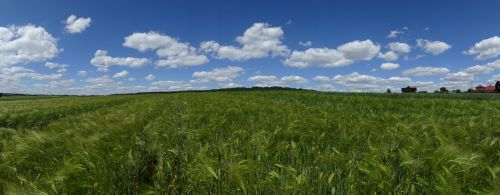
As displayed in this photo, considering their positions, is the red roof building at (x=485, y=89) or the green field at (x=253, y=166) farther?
the red roof building at (x=485, y=89)

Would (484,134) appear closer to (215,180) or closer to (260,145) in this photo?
(260,145)

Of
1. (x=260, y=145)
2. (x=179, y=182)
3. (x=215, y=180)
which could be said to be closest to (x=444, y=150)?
(x=260, y=145)

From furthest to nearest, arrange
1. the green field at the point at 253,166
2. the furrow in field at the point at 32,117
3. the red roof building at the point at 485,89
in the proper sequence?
the red roof building at the point at 485,89
the furrow in field at the point at 32,117
the green field at the point at 253,166

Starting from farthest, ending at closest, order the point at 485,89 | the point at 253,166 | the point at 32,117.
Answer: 1. the point at 485,89
2. the point at 32,117
3. the point at 253,166

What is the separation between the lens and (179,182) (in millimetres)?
3008

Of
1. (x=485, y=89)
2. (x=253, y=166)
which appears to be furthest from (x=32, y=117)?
(x=485, y=89)

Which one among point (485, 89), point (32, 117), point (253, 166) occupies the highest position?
point (485, 89)

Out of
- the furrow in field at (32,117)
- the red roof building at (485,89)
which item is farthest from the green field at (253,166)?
the red roof building at (485,89)

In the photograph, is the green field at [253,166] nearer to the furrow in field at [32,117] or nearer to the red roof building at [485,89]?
the furrow in field at [32,117]

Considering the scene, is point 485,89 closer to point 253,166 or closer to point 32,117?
point 32,117

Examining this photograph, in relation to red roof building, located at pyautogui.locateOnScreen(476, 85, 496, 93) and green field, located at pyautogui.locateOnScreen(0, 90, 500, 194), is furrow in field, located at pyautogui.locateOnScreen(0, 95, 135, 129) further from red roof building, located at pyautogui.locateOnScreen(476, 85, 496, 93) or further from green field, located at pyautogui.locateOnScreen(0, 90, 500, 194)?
red roof building, located at pyautogui.locateOnScreen(476, 85, 496, 93)

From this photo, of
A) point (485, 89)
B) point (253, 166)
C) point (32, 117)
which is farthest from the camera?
point (485, 89)

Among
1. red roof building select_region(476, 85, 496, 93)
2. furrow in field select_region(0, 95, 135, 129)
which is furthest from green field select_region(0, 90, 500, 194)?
red roof building select_region(476, 85, 496, 93)

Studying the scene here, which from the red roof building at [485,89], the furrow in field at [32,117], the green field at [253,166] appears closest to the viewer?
the green field at [253,166]
